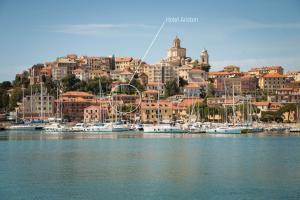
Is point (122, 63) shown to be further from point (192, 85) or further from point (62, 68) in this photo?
point (192, 85)

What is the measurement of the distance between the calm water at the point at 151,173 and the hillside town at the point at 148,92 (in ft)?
86.3

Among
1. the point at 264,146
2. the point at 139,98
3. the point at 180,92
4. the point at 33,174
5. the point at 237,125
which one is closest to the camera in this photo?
the point at 33,174

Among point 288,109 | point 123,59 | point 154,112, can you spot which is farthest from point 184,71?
point 288,109

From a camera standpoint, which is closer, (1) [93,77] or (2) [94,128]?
(2) [94,128]

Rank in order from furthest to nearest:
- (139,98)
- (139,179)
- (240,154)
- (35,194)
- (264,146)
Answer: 1. (139,98)
2. (264,146)
3. (240,154)
4. (139,179)
5. (35,194)

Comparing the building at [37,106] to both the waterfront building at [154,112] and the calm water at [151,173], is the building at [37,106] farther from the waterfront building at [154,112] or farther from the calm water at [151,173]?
the calm water at [151,173]

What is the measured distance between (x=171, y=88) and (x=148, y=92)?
4.11 metres

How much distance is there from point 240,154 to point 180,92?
4661 cm

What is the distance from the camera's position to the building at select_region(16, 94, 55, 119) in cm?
6588

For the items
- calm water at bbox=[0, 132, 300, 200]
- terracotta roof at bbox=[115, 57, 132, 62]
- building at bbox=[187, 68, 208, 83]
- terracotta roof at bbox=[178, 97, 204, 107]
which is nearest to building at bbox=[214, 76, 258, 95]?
building at bbox=[187, 68, 208, 83]

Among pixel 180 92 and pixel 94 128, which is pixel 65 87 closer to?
pixel 180 92

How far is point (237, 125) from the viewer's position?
1804 inches

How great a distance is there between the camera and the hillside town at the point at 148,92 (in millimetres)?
59156

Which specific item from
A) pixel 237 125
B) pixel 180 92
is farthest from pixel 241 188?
pixel 180 92
